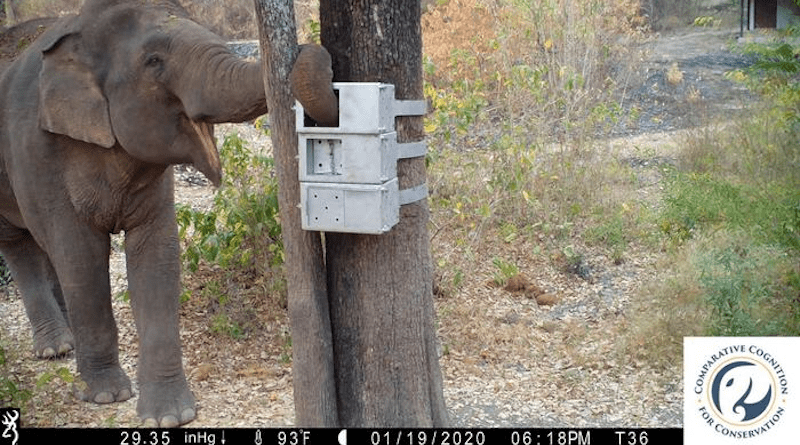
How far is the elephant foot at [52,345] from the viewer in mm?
7062

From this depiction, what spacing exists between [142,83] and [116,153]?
0.57 meters

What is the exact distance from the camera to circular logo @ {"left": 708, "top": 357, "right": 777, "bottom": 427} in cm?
461

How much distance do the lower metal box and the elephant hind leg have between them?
12.3ft

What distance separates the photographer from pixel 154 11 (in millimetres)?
5402

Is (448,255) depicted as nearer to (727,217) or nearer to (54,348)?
(727,217)

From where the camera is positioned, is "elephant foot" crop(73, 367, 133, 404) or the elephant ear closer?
the elephant ear

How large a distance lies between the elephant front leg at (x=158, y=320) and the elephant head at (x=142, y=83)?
69cm

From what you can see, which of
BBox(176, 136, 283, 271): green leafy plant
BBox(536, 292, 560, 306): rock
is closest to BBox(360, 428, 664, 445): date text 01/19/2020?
BBox(536, 292, 560, 306): rock

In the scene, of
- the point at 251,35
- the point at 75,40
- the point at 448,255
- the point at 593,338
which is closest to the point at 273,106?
the point at 75,40

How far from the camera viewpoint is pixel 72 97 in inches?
214

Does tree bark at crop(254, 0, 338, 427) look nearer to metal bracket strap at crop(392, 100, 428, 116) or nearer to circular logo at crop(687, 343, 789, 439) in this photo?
metal bracket strap at crop(392, 100, 428, 116)

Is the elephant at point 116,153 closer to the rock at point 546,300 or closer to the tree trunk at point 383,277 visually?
the tree trunk at point 383,277

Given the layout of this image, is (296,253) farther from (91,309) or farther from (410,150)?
(91,309)

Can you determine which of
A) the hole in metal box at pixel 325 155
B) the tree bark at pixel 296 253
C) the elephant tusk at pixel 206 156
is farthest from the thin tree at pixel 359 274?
the elephant tusk at pixel 206 156
